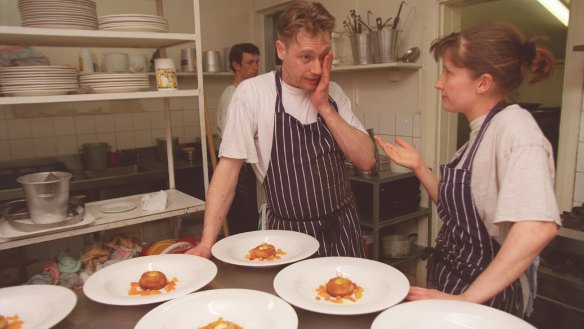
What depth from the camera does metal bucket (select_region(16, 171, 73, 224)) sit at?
71.4 inches

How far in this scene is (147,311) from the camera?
1.09 metres

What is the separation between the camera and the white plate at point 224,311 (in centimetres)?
98

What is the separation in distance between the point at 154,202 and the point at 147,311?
1226 millimetres

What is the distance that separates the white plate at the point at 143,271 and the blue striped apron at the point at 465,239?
692mm

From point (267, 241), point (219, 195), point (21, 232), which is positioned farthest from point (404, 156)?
point (21, 232)

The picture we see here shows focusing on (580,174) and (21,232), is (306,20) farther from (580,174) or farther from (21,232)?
(580,174)

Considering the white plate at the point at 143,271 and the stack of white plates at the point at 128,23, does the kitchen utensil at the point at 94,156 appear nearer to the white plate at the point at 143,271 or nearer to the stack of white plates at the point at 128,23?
the stack of white plates at the point at 128,23

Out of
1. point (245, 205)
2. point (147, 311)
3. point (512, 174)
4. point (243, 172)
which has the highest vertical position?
point (512, 174)

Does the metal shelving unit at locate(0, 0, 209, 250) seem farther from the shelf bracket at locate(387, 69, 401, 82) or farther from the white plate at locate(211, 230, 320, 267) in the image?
the shelf bracket at locate(387, 69, 401, 82)

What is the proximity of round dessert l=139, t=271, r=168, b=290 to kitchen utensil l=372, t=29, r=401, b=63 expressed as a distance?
2575mm

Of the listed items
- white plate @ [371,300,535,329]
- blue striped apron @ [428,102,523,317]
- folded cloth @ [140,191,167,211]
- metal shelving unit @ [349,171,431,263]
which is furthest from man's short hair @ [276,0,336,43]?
metal shelving unit @ [349,171,431,263]

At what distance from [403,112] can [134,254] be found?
228 cm

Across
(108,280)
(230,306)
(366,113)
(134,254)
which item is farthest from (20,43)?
(366,113)

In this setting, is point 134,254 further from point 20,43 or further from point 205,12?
point 205,12
